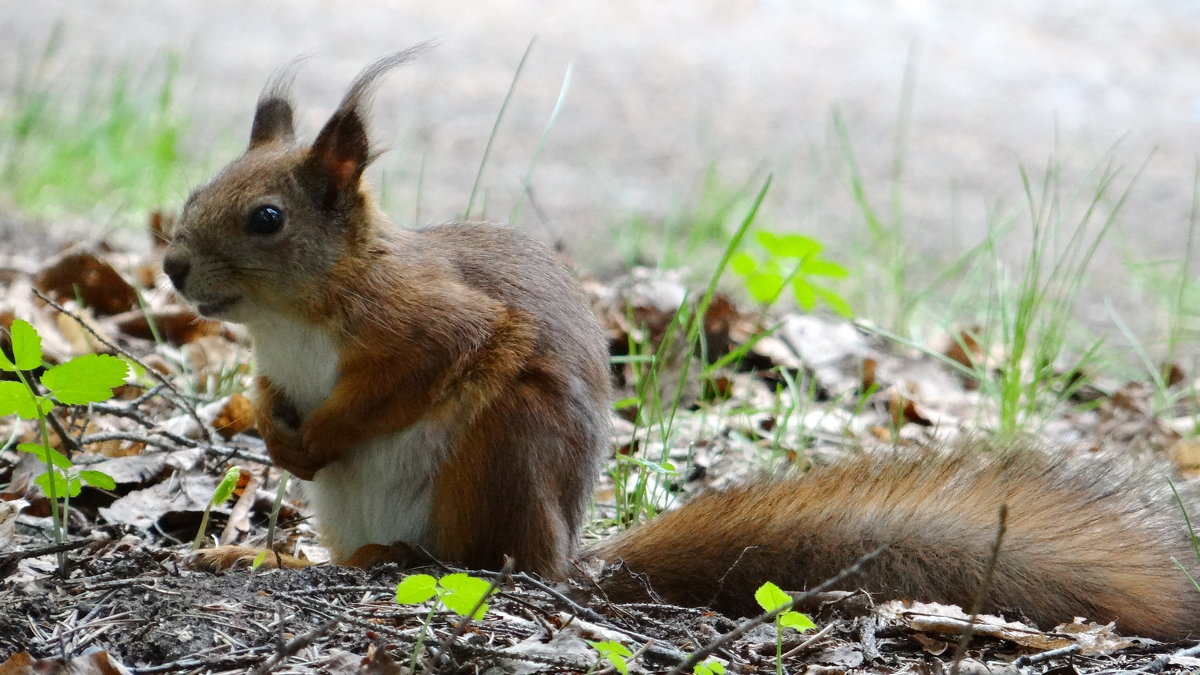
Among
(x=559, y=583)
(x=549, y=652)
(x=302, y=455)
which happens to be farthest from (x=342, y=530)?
(x=549, y=652)

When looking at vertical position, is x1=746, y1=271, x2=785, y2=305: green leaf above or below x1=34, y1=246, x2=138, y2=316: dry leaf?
above

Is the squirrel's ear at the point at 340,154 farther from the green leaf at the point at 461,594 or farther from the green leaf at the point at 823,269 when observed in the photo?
the green leaf at the point at 823,269

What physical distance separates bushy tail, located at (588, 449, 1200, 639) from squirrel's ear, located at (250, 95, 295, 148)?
89 centimetres

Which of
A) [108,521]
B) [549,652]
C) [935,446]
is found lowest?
[108,521]

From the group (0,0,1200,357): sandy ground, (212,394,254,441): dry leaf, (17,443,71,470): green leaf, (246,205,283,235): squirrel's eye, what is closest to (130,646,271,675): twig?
(17,443,71,470): green leaf

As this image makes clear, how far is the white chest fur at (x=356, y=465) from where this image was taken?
1.92 meters

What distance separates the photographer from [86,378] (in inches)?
64.5

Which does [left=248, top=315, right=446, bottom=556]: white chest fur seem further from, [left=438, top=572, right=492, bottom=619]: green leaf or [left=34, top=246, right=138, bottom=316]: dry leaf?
[left=34, top=246, right=138, bottom=316]: dry leaf

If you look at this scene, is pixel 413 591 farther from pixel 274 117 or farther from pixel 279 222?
pixel 274 117

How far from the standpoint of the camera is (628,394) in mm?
3254

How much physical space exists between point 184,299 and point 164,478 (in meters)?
0.55

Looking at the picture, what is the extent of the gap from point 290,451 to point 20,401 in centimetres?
43

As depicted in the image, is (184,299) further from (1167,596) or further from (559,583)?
(1167,596)

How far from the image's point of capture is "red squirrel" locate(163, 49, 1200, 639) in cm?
189
